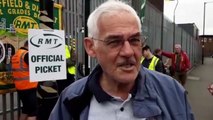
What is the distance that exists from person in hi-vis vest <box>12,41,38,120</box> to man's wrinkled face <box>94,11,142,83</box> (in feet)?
10.6

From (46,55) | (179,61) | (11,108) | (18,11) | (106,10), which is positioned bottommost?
(11,108)

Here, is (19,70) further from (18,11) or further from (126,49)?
(126,49)

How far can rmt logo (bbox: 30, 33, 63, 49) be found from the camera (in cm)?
359

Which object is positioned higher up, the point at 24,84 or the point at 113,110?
the point at 113,110

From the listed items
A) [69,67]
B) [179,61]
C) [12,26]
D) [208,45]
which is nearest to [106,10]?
[12,26]

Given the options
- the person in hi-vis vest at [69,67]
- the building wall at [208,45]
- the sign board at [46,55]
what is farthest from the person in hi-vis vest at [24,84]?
the building wall at [208,45]

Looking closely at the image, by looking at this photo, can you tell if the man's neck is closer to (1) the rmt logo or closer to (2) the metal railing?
(1) the rmt logo

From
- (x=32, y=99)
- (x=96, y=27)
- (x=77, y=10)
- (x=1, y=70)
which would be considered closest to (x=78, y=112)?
(x=96, y=27)

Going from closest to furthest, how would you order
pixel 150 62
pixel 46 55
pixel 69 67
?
pixel 46 55 < pixel 69 67 < pixel 150 62

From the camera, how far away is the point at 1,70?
4840 mm

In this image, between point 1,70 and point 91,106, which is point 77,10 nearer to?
A: point 1,70

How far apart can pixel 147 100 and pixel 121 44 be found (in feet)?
1.12

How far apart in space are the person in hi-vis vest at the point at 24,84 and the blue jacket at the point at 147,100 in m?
3.04

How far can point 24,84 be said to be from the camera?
5078mm
